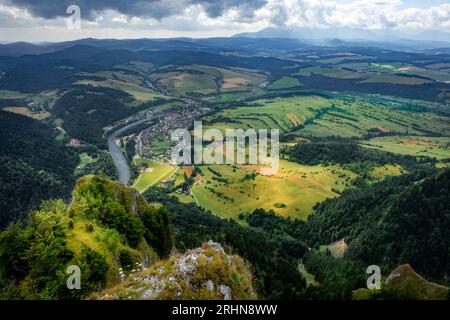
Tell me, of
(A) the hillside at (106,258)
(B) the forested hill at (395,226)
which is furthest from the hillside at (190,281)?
(B) the forested hill at (395,226)

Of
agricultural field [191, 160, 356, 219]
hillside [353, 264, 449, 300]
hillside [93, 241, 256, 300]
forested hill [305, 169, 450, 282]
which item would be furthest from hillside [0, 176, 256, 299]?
agricultural field [191, 160, 356, 219]

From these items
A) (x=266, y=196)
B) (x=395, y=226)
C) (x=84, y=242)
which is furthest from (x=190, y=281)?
(x=266, y=196)

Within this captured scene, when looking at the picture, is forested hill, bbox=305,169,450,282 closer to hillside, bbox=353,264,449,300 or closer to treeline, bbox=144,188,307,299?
treeline, bbox=144,188,307,299

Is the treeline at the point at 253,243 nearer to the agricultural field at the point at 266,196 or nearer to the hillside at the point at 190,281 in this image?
the agricultural field at the point at 266,196

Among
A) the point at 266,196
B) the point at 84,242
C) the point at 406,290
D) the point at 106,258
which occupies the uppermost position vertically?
the point at 84,242

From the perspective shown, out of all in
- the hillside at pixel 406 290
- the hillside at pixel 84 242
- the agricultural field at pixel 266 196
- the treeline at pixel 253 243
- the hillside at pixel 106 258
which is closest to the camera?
the hillside at pixel 106 258

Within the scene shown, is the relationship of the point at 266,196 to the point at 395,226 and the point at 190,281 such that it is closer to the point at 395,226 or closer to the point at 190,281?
the point at 395,226
